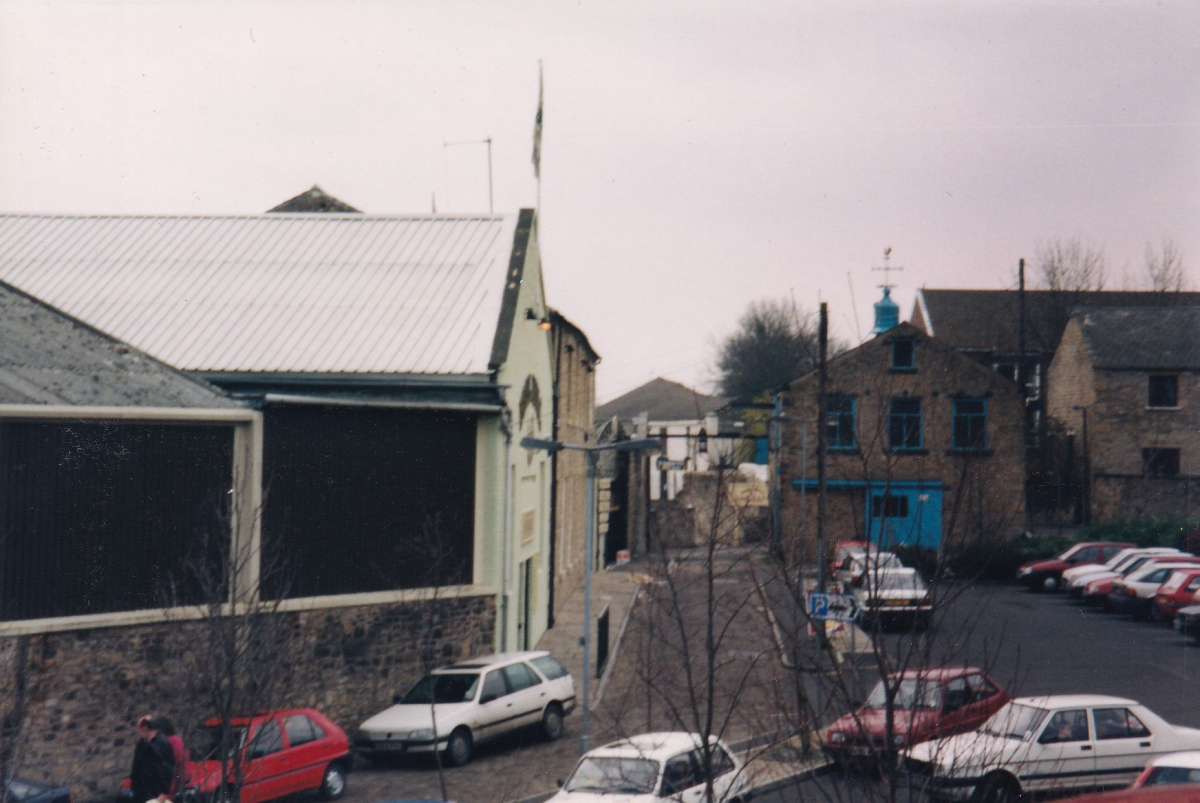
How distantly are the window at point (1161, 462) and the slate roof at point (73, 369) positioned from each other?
39.8 m

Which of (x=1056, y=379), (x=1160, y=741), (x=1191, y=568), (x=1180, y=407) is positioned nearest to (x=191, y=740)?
(x=1160, y=741)

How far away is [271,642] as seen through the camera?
43.9 feet

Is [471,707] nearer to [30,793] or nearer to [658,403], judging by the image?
[30,793]

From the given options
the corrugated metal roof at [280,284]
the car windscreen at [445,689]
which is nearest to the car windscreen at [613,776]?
the car windscreen at [445,689]

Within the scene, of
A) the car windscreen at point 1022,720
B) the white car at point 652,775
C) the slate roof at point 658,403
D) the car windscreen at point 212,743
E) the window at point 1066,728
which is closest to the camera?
the white car at point 652,775

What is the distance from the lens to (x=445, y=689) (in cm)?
1761

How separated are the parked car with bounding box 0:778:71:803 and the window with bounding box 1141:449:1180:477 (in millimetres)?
44051

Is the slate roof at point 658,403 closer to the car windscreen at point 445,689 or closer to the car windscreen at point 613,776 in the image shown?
the car windscreen at point 445,689

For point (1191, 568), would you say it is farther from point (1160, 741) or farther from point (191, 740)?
point (191, 740)

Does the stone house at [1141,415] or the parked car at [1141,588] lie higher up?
the stone house at [1141,415]

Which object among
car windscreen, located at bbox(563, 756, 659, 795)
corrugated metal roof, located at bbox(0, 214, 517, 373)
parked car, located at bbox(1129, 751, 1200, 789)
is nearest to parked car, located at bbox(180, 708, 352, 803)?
car windscreen, located at bbox(563, 756, 659, 795)

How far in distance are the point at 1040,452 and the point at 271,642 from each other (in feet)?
141

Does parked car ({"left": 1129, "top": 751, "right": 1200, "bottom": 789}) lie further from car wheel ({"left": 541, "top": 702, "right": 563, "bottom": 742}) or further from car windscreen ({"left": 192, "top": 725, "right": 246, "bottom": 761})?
car wheel ({"left": 541, "top": 702, "right": 563, "bottom": 742})

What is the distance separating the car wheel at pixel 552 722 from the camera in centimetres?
1855
